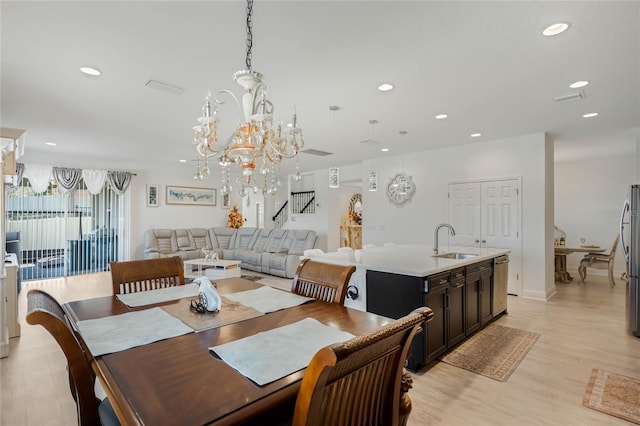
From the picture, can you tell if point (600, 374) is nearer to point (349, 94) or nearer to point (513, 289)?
point (513, 289)

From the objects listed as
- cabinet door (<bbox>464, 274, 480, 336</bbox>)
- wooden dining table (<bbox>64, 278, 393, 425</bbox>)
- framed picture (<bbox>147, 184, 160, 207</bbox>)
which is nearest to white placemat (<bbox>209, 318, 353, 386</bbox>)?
wooden dining table (<bbox>64, 278, 393, 425</bbox>)

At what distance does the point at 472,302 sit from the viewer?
322 centimetres

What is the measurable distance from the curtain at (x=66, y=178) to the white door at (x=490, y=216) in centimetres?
770

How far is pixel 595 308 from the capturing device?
14.1ft

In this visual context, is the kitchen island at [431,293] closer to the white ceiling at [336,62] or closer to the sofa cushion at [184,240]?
the white ceiling at [336,62]

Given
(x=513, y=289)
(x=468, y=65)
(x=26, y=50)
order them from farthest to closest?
(x=513, y=289) → (x=468, y=65) → (x=26, y=50)

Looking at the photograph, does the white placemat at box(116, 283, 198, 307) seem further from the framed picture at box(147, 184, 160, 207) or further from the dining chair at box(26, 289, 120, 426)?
the framed picture at box(147, 184, 160, 207)

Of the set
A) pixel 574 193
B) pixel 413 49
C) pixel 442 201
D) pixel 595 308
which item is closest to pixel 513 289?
pixel 595 308

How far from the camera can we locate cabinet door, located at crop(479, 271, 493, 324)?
11.1ft

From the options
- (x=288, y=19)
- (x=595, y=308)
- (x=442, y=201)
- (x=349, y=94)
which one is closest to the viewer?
(x=288, y=19)

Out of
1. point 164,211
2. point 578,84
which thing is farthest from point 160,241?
point 578,84

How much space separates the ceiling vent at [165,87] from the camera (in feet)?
9.66

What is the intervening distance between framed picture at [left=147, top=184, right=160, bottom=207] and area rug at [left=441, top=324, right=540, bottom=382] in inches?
293

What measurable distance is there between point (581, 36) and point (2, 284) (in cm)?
517
